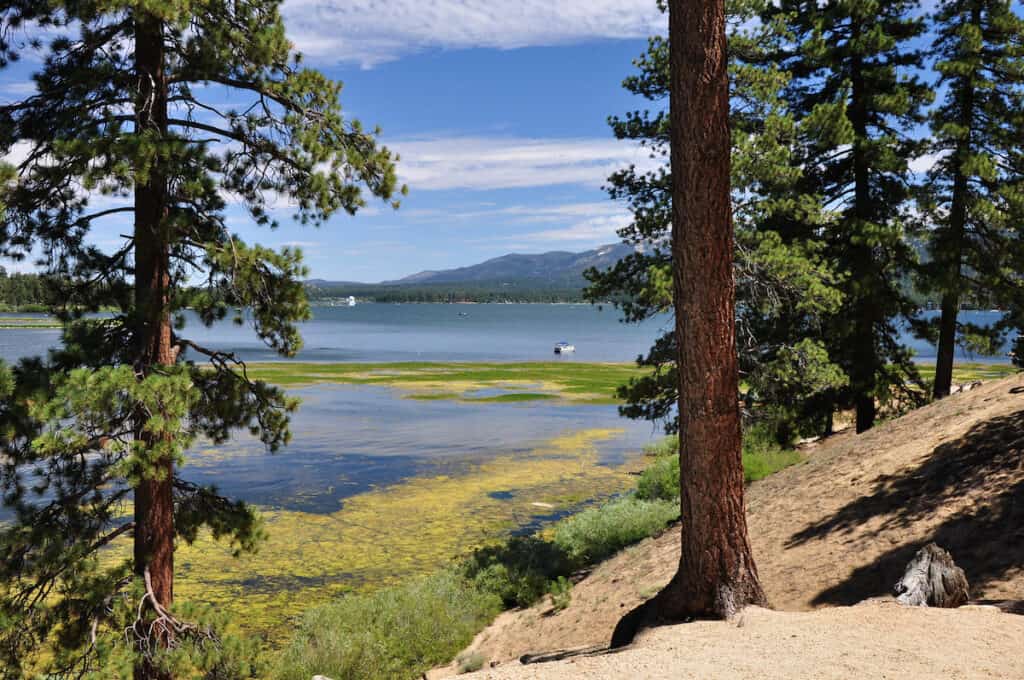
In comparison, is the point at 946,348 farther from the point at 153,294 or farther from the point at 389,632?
the point at 153,294

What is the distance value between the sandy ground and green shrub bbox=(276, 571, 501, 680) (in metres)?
4.13

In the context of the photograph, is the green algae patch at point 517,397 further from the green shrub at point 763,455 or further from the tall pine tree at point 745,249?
the tall pine tree at point 745,249

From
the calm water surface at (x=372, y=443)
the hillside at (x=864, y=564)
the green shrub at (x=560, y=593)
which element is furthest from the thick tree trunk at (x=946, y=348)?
the green shrub at (x=560, y=593)

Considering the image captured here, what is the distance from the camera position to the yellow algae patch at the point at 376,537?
1404 centimetres

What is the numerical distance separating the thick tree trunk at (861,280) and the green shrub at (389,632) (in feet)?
36.4

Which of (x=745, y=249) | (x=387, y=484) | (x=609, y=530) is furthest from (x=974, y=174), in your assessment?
(x=387, y=484)

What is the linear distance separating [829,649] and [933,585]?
6.45 ft

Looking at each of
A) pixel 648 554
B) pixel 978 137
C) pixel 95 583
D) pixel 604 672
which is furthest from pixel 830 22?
pixel 95 583

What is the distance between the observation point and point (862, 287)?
17766 mm

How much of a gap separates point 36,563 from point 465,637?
19.5 ft

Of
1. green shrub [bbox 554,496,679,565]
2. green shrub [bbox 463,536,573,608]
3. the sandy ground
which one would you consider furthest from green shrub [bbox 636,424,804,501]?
the sandy ground

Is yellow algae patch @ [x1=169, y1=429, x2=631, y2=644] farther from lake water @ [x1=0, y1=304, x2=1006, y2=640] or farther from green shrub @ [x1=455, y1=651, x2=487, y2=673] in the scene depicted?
green shrub @ [x1=455, y1=651, x2=487, y2=673]

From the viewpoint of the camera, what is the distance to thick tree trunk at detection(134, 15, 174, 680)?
8703mm

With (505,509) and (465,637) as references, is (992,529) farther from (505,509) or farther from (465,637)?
(505,509)
